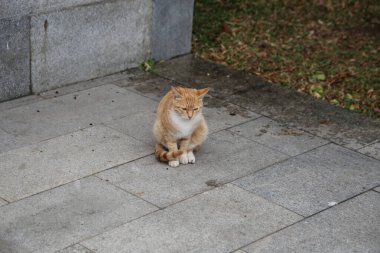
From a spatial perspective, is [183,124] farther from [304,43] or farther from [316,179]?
[304,43]

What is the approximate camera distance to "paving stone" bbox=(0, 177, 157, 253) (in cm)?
686

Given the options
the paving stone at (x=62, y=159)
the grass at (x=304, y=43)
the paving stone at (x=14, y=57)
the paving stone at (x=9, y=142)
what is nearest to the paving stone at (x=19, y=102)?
the paving stone at (x=14, y=57)

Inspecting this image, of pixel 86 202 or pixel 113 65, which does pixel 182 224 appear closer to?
pixel 86 202

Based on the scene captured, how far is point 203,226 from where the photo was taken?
7219mm

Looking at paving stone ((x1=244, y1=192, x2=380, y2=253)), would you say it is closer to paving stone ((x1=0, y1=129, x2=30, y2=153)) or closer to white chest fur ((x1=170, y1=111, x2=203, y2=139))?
white chest fur ((x1=170, y1=111, x2=203, y2=139))

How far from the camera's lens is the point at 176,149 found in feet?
27.2

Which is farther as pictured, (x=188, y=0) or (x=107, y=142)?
(x=188, y=0)

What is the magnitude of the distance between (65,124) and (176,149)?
162cm

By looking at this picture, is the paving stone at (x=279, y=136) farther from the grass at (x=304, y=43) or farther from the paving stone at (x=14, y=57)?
the paving stone at (x=14, y=57)

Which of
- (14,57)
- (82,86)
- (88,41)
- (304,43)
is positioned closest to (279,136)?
(82,86)

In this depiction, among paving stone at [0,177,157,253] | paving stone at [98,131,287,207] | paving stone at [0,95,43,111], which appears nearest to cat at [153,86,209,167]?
paving stone at [98,131,287,207]

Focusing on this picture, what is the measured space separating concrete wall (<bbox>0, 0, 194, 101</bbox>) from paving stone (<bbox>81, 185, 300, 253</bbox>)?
3.27 m

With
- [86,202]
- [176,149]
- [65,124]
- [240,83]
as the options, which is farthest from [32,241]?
[240,83]

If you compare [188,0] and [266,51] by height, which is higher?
[188,0]
